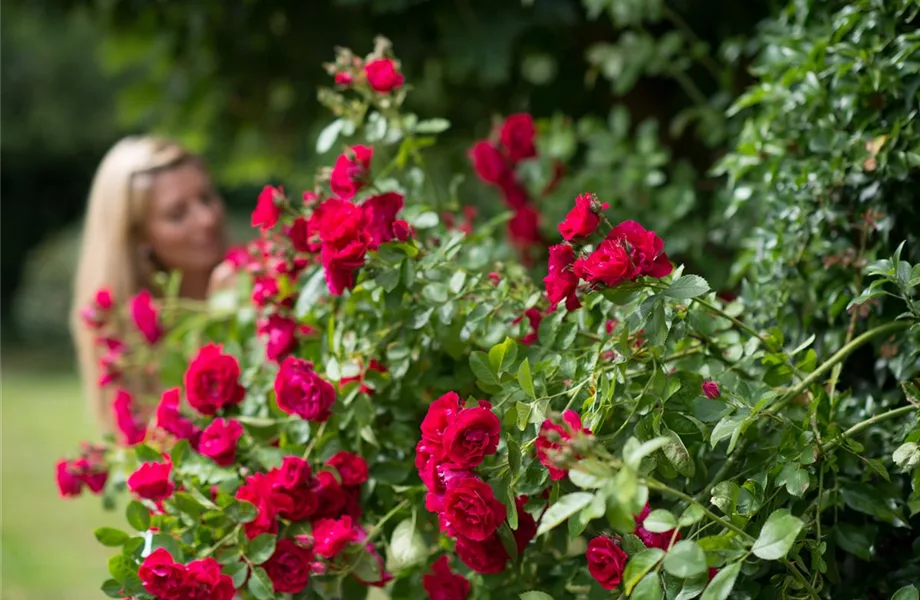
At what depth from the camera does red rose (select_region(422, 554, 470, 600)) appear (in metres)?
1.74

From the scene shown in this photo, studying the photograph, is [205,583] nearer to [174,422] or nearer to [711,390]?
[174,422]

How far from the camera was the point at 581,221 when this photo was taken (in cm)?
142

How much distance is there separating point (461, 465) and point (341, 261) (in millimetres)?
404

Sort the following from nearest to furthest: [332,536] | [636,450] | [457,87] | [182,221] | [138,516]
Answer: [636,450] → [332,536] → [138,516] → [182,221] → [457,87]

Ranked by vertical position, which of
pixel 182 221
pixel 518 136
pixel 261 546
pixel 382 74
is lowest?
pixel 182 221

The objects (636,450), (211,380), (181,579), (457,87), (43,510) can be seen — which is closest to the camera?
(636,450)

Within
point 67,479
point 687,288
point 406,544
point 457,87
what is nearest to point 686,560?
point 687,288

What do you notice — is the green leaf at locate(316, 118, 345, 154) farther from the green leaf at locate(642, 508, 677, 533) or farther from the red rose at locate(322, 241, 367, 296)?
the green leaf at locate(642, 508, 677, 533)

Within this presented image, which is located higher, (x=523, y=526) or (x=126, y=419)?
(x=523, y=526)

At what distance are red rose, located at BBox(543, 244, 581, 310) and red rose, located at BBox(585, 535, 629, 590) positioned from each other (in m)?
0.34

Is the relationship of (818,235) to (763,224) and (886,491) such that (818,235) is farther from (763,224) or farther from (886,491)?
(886,491)

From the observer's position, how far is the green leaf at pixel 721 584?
4.01 feet

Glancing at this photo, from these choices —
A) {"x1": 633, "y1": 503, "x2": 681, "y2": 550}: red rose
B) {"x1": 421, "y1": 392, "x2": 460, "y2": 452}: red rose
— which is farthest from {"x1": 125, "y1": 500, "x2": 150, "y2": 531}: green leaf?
{"x1": 633, "y1": 503, "x2": 681, "y2": 550}: red rose

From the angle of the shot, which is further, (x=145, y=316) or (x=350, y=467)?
(x=145, y=316)
